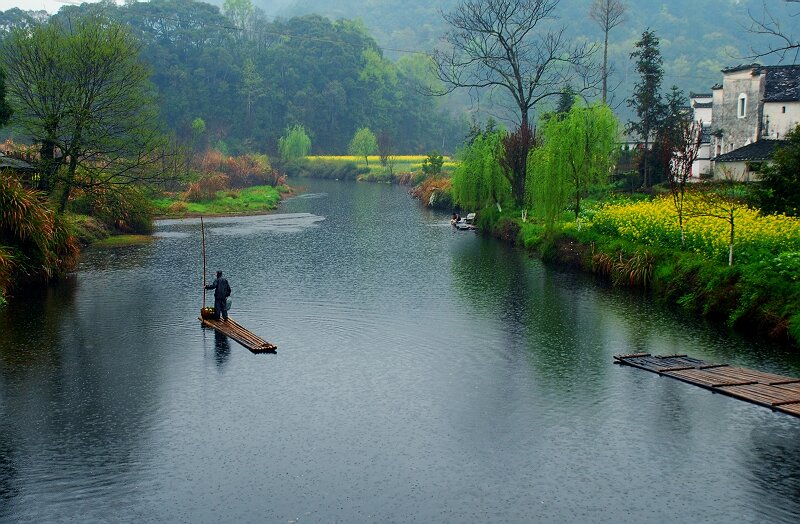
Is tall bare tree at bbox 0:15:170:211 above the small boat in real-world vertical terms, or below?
above

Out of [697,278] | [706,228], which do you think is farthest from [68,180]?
[697,278]

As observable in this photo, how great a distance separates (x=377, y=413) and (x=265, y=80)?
162983mm

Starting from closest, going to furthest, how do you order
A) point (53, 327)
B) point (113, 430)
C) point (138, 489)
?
point (138, 489) → point (113, 430) → point (53, 327)

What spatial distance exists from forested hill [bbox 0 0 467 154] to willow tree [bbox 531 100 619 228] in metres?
115

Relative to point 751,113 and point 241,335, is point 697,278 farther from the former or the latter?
point 751,113

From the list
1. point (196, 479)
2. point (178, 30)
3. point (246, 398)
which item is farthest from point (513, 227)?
point (178, 30)

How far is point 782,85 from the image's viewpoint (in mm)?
65062

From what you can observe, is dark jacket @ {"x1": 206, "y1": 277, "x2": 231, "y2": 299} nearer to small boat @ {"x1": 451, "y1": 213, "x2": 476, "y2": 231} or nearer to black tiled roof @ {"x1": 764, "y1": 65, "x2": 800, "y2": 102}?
small boat @ {"x1": 451, "y1": 213, "x2": 476, "y2": 231}

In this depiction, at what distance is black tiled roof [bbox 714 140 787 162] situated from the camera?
57.5 meters

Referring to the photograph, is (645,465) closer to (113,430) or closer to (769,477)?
(769,477)

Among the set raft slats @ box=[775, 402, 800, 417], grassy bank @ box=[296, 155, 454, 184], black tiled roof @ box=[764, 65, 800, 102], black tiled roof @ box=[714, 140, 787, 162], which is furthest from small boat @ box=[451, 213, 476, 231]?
grassy bank @ box=[296, 155, 454, 184]

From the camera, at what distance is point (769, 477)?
18.2 meters

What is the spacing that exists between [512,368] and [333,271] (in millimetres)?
19152

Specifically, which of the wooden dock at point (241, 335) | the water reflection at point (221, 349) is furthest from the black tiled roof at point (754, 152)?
the water reflection at point (221, 349)
